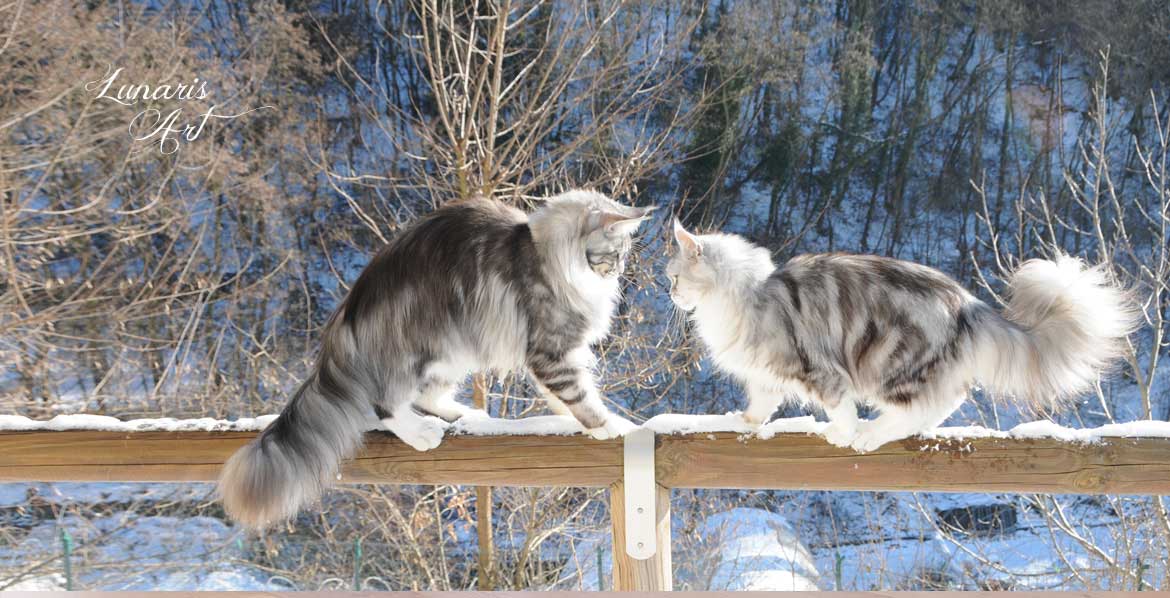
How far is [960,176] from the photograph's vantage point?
843 cm

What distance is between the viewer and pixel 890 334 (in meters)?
2.21

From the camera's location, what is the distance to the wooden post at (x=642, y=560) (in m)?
2.12

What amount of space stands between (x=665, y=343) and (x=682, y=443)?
414cm

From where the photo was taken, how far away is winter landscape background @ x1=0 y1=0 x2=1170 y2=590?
17.9 feet

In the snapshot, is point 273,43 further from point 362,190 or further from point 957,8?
point 957,8

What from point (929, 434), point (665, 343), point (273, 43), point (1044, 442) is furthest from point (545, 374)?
point (273, 43)

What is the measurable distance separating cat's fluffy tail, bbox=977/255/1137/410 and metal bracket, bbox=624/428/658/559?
0.83 m

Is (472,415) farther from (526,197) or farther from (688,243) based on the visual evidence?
(526,197)

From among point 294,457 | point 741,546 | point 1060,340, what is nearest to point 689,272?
point 1060,340

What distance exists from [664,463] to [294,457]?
0.84 m

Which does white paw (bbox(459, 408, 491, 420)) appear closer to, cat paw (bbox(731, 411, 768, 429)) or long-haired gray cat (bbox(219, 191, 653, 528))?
long-haired gray cat (bbox(219, 191, 653, 528))

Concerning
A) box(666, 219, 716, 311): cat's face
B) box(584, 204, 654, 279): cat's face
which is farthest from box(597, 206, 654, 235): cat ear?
box(666, 219, 716, 311): cat's face

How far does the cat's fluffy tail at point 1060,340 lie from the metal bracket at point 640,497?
83 cm

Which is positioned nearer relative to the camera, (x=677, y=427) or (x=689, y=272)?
(x=677, y=427)
